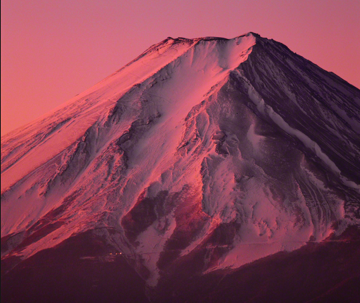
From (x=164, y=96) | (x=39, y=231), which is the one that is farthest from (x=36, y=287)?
(x=164, y=96)

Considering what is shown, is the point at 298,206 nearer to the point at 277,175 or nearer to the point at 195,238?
the point at 277,175

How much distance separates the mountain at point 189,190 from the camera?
134 ft

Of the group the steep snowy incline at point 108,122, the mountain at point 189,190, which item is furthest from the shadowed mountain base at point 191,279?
the steep snowy incline at point 108,122

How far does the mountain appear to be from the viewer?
40.8 meters

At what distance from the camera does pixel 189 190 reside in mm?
47188

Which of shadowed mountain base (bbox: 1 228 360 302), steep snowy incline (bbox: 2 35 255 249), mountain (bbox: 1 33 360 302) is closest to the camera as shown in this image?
shadowed mountain base (bbox: 1 228 360 302)

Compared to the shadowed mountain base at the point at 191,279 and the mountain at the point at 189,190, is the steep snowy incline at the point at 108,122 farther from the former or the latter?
the shadowed mountain base at the point at 191,279

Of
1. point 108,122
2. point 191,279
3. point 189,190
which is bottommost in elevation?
point 191,279

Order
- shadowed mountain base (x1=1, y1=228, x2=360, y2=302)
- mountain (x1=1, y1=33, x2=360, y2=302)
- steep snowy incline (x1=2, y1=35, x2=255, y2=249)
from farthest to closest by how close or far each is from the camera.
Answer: steep snowy incline (x1=2, y1=35, x2=255, y2=249), mountain (x1=1, y1=33, x2=360, y2=302), shadowed mountain base (x1=1, y1=228, x2=360, y2=302)

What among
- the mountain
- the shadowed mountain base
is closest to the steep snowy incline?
the mountain

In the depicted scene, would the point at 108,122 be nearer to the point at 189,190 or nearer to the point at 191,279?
the point at 189,190

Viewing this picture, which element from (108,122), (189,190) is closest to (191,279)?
(189,190)

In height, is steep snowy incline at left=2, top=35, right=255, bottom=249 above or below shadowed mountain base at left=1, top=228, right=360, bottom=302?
above

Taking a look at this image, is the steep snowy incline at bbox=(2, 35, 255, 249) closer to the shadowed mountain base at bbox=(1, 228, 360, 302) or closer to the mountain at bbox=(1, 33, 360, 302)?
the mountain at bbox=(1, 33, 360, 302)
